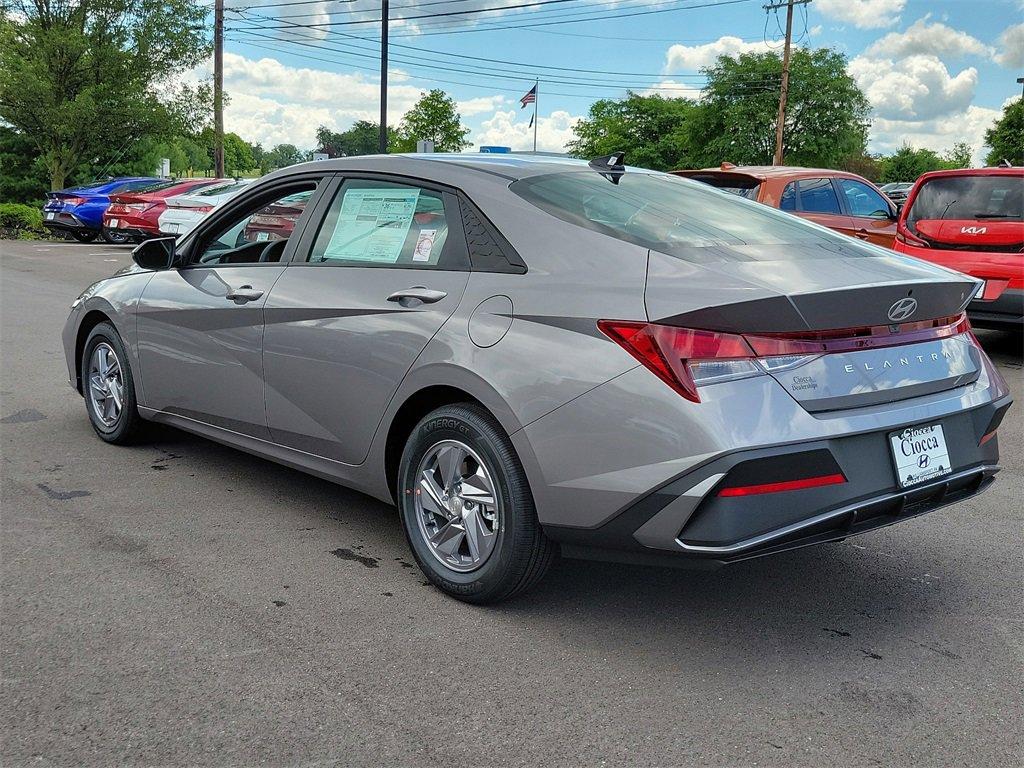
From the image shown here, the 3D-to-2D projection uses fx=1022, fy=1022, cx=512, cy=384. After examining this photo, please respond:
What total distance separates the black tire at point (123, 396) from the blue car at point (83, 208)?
17637 mm

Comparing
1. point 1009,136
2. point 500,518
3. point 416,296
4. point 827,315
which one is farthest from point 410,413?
point 1009,136

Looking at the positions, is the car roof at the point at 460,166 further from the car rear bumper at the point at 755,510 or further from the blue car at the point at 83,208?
the blue car at the point at 83,208

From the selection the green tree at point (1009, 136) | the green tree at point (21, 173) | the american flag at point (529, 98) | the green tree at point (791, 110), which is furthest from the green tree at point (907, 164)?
the green tree at point (21, 173)

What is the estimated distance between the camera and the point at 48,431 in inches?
232

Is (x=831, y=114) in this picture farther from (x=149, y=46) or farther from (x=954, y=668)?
(x=954, y=668)

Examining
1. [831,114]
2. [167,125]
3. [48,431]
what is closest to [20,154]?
A: [167,125]

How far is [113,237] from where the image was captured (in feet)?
73.2

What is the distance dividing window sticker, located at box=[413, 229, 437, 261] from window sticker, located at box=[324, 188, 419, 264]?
0.09 metres

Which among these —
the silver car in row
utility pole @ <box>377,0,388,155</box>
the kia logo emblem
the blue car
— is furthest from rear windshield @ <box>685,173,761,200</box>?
utility pole @ <box>377,0,388,155</box>

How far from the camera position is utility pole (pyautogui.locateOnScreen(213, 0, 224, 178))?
3244 cm

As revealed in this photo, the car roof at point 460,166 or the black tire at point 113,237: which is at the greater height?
the car roof at point 460,166

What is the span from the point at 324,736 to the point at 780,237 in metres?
2.26

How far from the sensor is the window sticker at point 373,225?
3.98 m

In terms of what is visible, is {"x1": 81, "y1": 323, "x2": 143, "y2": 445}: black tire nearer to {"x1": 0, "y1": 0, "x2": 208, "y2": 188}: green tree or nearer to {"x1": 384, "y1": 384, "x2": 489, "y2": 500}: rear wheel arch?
{"x1": 384, "y1": 384, "x2": 489, "y2": 500}: rear wheel arch
